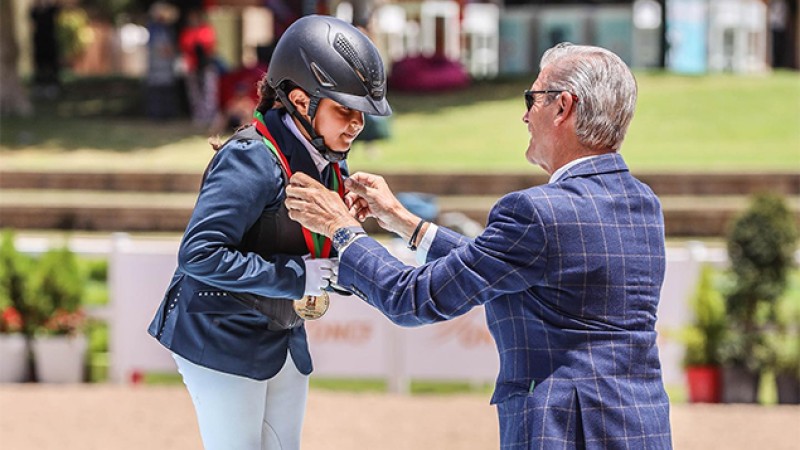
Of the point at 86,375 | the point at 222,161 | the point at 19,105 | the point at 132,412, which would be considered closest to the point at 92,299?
the point at 86,375

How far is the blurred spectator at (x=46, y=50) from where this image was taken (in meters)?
23.7

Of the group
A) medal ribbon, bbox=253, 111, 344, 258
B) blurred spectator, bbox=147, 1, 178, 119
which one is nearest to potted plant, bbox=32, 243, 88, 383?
medal ribbon, bbox=253, 111, 344, 258

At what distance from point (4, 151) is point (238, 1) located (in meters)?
5.73

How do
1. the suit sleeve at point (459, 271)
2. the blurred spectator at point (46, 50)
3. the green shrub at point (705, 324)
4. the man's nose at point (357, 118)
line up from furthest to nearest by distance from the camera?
the blurred spectator at point (46, 50)
the green shrub at point (705, 324)
the man's nose at point (357, 118)
the suit sleeve at point (459, 271)

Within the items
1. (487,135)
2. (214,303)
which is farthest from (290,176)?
(487,135)

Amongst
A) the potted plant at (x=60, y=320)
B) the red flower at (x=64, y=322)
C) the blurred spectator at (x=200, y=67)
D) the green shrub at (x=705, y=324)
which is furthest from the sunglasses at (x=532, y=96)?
the blurred spectator at (x=200, y=67)

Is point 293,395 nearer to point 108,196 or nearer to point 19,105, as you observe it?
point 108,196

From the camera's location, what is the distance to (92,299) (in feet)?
32.9

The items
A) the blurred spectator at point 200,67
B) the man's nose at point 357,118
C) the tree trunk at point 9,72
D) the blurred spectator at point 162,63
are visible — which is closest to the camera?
the man's nose at point 357,118

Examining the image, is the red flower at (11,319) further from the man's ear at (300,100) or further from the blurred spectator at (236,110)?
the man's ear at (300,100)

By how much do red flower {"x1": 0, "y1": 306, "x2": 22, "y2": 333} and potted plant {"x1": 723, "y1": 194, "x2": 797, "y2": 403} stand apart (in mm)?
4213

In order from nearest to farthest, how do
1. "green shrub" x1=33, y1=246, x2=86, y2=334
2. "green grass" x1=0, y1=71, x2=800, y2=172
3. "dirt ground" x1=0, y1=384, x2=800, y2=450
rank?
"dirt ground" x1=0, y1=384, x2=800, y2=450 < "green shrub" x1=33, y1=246, x2=86, y2=334 < "green grass" x1=0, y1=71, x2=800, y2=172

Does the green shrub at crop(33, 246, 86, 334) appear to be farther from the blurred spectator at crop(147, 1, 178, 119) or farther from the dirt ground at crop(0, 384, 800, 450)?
the blurred spectator at crop(147, 1, 178, 119)

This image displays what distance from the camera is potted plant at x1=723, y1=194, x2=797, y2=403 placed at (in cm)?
830
